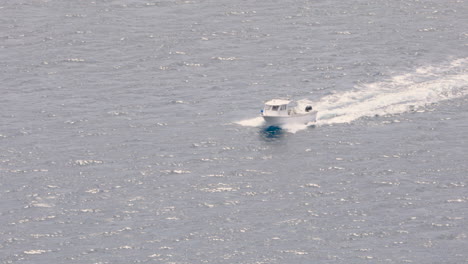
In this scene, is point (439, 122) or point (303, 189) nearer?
point (303, 189)

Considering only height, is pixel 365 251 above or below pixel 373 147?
below

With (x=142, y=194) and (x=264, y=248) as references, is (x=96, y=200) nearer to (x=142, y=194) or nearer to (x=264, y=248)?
(x=142, y=194)

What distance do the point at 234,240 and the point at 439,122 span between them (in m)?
56.2

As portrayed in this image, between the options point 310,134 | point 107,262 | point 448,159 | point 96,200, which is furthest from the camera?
point 310,134

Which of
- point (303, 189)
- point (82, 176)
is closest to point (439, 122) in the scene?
point (303, 189)

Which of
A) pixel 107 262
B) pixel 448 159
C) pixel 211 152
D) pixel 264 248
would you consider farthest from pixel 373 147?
pixel 107 262

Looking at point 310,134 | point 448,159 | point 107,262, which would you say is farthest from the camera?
point 310,134

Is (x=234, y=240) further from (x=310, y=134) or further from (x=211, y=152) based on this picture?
(x=310, y=134)

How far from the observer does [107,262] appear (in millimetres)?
150750

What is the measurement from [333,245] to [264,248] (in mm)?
9389

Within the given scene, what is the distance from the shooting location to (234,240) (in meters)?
157

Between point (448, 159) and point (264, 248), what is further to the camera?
point (448, 159)

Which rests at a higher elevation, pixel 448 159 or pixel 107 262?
pixel 448 159

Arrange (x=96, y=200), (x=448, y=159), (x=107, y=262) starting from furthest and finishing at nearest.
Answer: (x=448, y=159) → (x=96, y=200) → (x=107, y=262)
